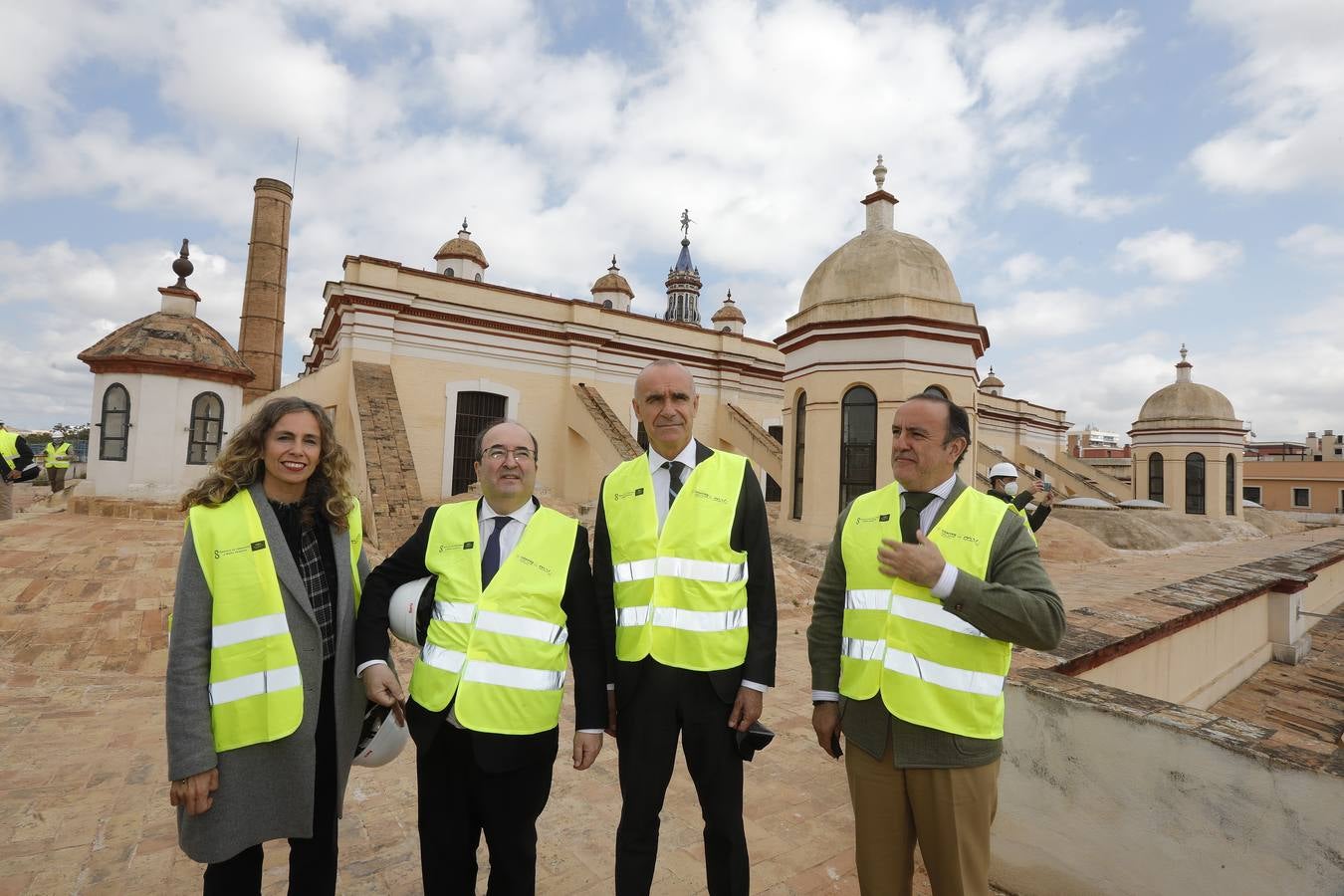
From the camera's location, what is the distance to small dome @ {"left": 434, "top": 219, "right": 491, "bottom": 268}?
75.5 ft

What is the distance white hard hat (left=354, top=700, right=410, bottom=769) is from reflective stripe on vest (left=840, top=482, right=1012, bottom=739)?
5.49ft

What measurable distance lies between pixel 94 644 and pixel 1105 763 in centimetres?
757

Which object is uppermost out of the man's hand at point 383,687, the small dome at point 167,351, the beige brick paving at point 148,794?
the small dome at point 167,351

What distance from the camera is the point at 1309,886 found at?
2.10m

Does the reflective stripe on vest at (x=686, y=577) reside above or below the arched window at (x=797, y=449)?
below

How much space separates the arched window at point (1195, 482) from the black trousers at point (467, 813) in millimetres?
26970

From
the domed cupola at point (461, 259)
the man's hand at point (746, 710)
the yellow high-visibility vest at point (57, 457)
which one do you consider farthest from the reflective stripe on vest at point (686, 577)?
the domed cupola at point (461, 259)

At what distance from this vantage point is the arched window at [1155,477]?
22406 mm

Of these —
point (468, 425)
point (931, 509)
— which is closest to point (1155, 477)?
point (468, 425)

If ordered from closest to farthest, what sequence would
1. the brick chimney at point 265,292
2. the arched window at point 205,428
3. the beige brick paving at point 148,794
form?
the beige brick paving at point 148,794, the arched window at point 205,428, the brick chimney at point 265,292

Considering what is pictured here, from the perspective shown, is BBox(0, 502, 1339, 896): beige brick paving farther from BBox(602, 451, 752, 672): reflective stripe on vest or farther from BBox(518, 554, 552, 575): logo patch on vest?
BBox(518, 554, 552, 575): logo patch on vest

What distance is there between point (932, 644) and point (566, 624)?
1267 millimetres

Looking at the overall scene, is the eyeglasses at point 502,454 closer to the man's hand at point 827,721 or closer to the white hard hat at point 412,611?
the white hard hat at point 412,611

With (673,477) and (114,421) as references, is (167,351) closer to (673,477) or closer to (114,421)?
(114,421)
